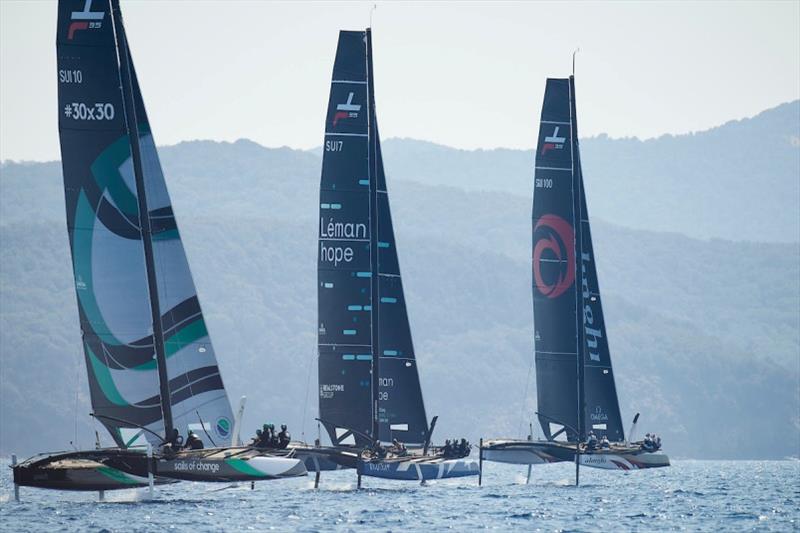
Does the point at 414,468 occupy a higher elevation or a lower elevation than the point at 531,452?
lower

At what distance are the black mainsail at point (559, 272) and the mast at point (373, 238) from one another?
9549 mm

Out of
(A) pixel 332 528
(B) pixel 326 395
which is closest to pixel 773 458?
(B) pixel 326 395

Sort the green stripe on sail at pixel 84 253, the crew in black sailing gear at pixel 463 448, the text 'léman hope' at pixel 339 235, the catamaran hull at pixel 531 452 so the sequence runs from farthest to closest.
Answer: the catamaran hull at pixel 531 452 → the text 'léman hope' at pixel 339 235 → the crew in black sailing gear at pixel 463 448 → the green stripe on sail at pixel 84 253

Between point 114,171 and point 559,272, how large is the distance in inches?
900

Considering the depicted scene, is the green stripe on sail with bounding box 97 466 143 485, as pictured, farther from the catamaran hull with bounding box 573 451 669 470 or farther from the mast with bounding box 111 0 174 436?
the catamaran hull with bounding box 573 451 669 470

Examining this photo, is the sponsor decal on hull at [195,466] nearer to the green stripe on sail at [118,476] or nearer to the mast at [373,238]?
the green stripe on sail at [118,476]

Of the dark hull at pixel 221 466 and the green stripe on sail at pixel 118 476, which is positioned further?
the dark hull at pixel 221 466

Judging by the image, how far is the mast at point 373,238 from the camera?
53938mm

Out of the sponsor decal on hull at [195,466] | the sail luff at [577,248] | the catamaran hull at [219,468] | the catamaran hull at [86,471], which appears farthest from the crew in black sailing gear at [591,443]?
the catamaran hull at [86,471]

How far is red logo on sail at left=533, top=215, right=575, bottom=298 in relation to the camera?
62.5 m

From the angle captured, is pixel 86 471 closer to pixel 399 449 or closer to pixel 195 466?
pixel 195 466

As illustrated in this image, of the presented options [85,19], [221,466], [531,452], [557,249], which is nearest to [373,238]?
[531,452]

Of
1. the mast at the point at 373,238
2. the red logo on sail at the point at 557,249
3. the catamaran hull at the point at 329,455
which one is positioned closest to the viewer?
the catamaran hull at the point at 329,455

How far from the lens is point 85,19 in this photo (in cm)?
4366
